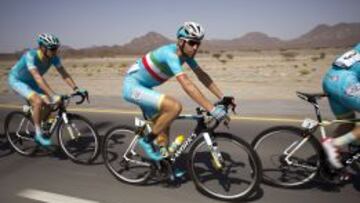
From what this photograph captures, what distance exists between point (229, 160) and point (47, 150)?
3.67m

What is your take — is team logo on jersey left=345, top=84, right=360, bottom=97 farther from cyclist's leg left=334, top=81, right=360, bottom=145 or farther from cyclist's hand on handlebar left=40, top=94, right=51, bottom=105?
cyclist's hand on handlebar left=40, top=94, right=51, bottom=105

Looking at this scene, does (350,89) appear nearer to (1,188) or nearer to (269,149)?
(269,149)

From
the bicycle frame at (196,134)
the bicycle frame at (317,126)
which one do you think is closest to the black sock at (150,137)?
the bicycle frame at (196,134)

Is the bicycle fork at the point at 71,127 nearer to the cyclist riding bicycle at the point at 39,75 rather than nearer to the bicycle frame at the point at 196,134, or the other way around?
the cyclist riding bicycle at the point at 39,75

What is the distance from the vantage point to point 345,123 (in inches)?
187

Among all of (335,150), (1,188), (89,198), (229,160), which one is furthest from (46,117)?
(335,150)

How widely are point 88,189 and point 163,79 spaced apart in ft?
5.91

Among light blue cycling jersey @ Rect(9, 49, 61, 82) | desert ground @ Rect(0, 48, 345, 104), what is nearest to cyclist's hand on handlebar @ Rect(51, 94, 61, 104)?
light blue cycling jersey @ Rect(9, 49, 61, 82)

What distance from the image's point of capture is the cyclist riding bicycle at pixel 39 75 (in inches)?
245

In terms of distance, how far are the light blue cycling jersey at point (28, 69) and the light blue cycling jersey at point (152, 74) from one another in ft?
7.01

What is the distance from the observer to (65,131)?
6.34 metres

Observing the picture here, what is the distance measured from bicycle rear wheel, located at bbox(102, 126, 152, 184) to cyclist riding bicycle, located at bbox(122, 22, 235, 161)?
11.4 inches

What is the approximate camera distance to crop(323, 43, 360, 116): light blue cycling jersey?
441cm

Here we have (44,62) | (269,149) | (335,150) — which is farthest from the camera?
(44,62)
